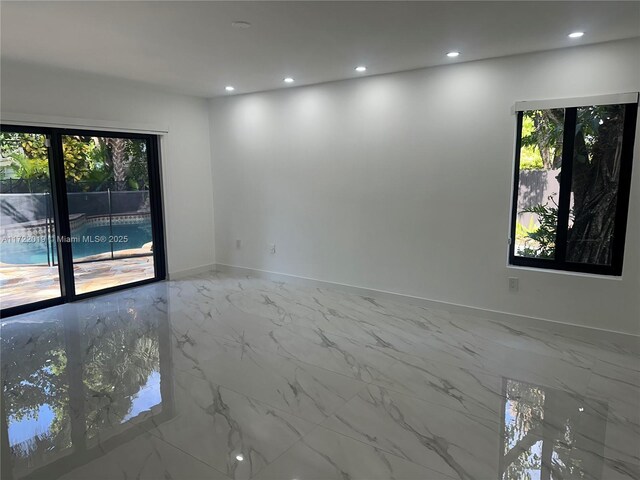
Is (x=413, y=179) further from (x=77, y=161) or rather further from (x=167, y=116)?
(x=77, y=161)

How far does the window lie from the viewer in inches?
136

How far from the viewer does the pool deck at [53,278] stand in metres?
4.31

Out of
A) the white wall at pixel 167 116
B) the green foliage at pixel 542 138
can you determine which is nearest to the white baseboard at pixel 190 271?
the white wall at pixel 167 116

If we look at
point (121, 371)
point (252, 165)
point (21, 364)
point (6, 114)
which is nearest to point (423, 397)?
point (121, 371)

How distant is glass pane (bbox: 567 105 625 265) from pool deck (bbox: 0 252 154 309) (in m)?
4.89

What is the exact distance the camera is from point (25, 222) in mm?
4293

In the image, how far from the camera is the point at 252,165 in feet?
18.3

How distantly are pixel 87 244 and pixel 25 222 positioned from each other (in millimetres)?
677

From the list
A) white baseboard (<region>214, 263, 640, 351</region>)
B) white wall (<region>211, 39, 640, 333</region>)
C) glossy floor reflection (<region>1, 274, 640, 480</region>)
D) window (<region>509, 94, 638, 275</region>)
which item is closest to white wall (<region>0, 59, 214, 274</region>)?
white wall (<region>211, 39, 640, 333</region>)

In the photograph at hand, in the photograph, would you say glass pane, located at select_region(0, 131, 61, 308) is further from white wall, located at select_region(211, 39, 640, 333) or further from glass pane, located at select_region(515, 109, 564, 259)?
glass pane, located at select_region(515, 109, 564, 259)

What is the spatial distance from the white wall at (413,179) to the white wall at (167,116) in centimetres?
37

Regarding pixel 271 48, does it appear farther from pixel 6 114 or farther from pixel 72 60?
pixel 6 114

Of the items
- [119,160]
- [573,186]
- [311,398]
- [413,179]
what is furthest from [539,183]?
[119,160]

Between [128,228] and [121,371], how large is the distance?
256 centimetres
